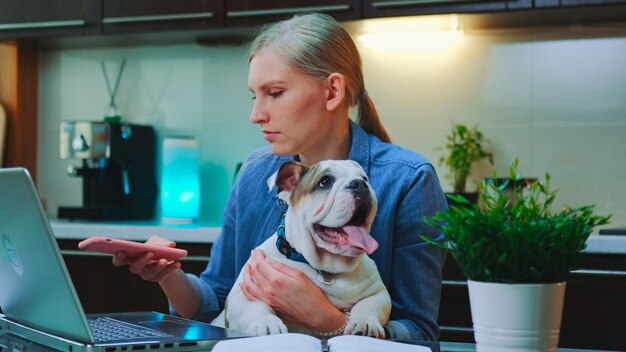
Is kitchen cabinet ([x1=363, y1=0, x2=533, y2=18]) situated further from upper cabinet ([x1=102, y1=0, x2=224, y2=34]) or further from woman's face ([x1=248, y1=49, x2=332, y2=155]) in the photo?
woman's face ([x1=248, y1=49, x2=332, y2=155])

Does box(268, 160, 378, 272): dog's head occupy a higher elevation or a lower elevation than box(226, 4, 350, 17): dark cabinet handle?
lower

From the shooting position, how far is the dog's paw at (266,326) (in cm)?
125

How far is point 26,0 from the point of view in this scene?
11.0 feet

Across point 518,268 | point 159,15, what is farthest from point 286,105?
point 159,15

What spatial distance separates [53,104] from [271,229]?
97.0 inches

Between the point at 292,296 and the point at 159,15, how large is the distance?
81.5 inches

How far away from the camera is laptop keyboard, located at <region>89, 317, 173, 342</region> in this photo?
46.6 inches

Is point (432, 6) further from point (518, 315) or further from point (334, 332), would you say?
point (518, 315)

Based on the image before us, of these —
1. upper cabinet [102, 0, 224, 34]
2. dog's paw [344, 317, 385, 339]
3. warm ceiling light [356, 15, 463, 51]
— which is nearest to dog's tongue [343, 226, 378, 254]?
dog's paw [344, 317, 385, 339]

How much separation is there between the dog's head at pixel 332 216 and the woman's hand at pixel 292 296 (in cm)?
4

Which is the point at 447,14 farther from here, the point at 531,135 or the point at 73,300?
the point at 73,300

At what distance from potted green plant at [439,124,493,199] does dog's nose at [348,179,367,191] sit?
166cm

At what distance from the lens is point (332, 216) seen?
4.13 ft

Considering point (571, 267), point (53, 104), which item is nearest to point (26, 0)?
point (53, 104)
